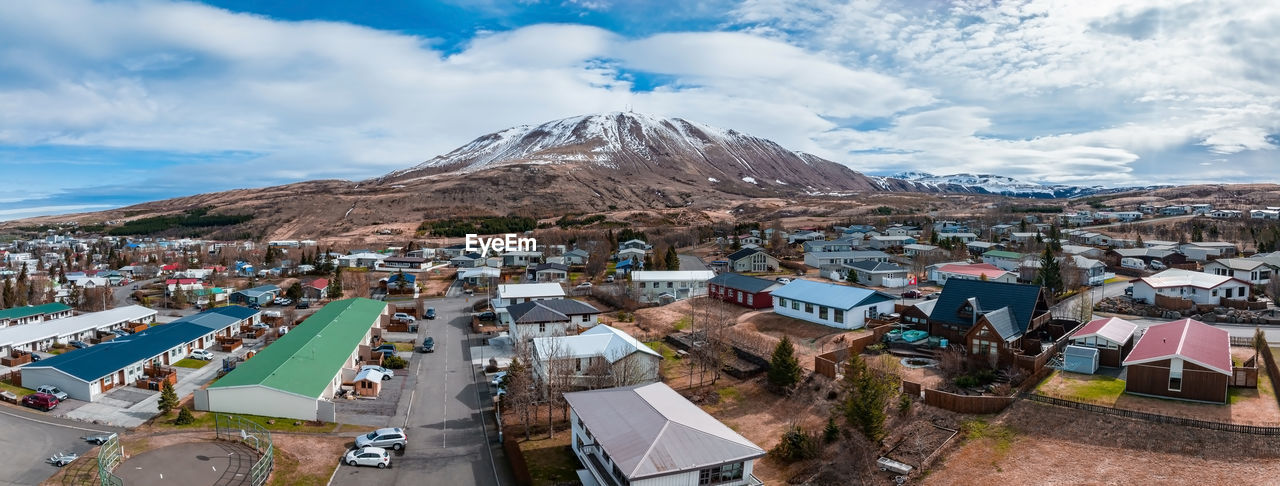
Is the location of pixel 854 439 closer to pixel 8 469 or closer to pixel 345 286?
pixel 8 469

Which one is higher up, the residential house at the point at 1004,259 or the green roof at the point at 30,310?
the residential house at the point at 1004,259

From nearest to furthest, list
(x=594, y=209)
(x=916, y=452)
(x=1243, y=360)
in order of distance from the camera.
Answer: (x=916, y=452) < (x=1243, y=360) < (x=594, y=209)

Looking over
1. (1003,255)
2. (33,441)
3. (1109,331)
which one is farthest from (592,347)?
(1003,255)

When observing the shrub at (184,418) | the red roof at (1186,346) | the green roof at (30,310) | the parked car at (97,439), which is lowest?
the parked car at (97,439)

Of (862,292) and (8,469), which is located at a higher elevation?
(862,292)

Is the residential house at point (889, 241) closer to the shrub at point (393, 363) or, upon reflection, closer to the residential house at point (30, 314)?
the shrub at point (393, 363)

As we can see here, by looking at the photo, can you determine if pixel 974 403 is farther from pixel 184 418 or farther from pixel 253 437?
pixel 184 418

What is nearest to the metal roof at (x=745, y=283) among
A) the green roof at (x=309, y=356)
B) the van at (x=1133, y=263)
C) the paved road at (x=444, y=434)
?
the paved road at (x=444, y=434)

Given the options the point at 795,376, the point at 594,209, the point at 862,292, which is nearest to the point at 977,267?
the point at 862,292

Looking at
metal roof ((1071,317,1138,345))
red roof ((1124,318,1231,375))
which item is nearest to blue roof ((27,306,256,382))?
red roof ((1124,318,1231,375))
